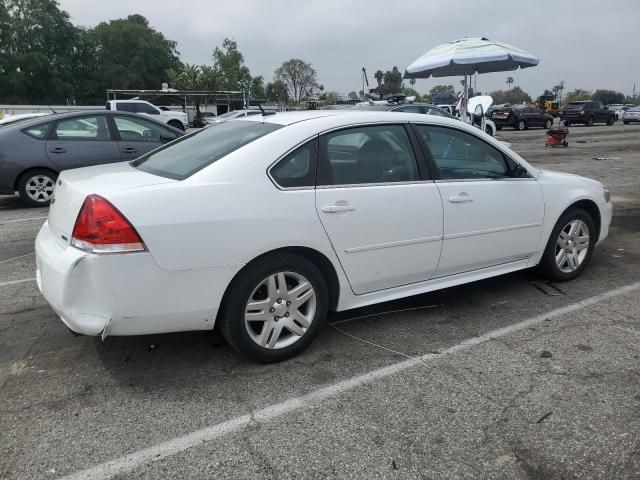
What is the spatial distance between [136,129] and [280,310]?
6304 mm

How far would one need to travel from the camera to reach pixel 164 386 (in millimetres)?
3012

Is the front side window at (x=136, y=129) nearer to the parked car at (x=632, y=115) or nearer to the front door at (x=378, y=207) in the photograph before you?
the front door at (x=378, y=207)

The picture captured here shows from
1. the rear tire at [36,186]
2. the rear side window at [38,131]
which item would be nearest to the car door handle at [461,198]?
the rear tire at [36,186]

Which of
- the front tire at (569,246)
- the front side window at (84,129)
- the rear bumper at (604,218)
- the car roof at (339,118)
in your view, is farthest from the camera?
the front side window at (84,129)

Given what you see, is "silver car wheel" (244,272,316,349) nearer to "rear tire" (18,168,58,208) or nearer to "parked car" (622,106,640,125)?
"rear tire" (18,168,58,208)

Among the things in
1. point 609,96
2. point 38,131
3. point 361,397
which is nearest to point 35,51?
point 38,131

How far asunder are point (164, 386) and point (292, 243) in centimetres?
107

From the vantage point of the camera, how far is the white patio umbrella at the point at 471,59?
1029 centimetres

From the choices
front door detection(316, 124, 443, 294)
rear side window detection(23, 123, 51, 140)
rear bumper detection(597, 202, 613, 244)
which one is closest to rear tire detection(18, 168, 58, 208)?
rear side window detection(23, 123, 51, 140)

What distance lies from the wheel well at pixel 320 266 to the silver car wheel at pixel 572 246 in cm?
228

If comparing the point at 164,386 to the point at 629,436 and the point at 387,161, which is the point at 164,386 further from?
the point at 629,436

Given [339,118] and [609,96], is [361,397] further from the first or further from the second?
[609,96]

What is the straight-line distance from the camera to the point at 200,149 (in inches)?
140

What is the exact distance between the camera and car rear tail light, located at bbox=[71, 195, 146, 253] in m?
2.73
